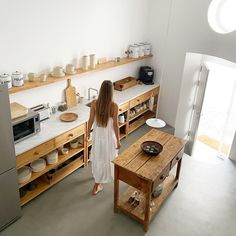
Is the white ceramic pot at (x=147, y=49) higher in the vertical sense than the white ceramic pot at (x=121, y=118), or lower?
higher

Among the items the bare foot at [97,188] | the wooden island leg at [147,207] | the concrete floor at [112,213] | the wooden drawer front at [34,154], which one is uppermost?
the wooden drawer front at [34,154]

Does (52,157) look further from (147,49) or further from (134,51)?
(147,49)

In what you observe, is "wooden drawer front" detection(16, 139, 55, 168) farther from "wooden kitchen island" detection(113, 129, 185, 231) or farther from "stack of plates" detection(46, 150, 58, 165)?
"wooden kitchen island" detection(113, 129, 185, 231)

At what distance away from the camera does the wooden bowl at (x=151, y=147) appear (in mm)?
3237

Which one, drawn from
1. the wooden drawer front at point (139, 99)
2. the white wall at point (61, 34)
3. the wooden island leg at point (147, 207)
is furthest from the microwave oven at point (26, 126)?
the wooden drawer front at point (139, 99)

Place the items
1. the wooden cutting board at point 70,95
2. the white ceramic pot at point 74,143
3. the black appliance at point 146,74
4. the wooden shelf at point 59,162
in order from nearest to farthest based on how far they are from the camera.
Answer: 1. the wooden shelf at point 59,162
2. the white ceramic pot at point 74,143
3. the wooden cutting board at point 70,95
4. the black appliance at point 146,74

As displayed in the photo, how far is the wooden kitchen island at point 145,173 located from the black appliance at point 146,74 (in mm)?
2114

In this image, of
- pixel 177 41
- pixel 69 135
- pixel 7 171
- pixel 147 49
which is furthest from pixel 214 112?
pixel 7 171

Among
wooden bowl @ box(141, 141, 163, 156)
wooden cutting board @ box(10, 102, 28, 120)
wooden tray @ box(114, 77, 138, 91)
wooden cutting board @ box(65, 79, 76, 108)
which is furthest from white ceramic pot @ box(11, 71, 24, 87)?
wooden tray @ box(114, 77, 138, 91)

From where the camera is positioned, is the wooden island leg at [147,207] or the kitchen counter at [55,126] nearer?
the wooden island leg at [147,207]

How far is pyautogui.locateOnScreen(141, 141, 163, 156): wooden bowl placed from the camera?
3.24 m

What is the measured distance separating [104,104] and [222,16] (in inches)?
101

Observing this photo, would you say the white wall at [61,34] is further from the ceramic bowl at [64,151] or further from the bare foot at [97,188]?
the bare foot at [97,188]

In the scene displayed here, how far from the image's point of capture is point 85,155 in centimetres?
414
